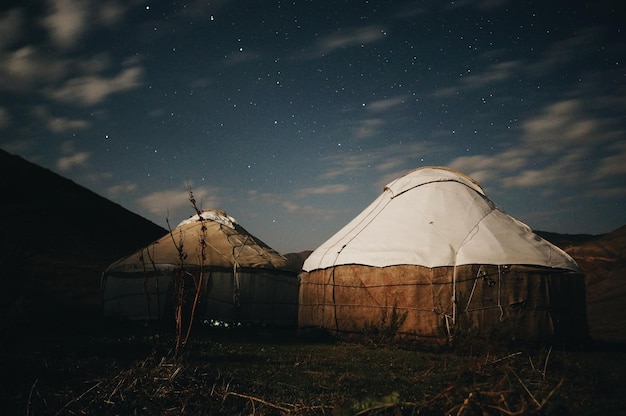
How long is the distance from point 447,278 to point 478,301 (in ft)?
1.69

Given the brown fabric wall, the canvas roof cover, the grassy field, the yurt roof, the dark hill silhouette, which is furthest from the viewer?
the dark hill silhouette

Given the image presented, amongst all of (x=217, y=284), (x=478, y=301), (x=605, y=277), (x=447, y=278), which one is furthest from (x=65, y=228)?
(x=605, y=277)

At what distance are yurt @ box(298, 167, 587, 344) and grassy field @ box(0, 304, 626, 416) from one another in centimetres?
38

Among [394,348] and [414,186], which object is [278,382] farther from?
[414,186]

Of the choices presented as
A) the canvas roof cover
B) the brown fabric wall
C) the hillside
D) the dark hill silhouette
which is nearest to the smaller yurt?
the canvas roof cover

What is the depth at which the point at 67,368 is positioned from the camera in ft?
12.4

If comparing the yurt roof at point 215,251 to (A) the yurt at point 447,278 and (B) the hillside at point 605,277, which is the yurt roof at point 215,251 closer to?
(A) the yurt at point 447,278

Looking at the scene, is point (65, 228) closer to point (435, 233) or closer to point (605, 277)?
point (435, 233)

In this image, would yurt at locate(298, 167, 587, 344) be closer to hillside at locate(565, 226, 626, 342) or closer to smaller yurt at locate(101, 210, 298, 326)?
smaller yurt at locate(101, 210, 298, 326)

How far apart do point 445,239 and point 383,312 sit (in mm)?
1448

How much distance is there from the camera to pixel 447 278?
20.8 ft

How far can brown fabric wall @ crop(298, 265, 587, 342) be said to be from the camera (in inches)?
245

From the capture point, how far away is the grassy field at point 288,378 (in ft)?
5.22

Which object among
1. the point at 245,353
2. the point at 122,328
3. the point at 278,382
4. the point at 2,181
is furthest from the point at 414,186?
the point at 2,181
